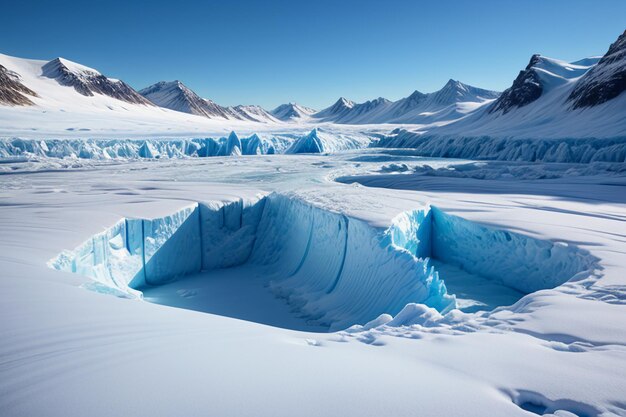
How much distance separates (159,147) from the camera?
21641 millimetres

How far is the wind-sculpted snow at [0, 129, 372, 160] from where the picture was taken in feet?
56.4

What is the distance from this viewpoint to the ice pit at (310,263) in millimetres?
4059

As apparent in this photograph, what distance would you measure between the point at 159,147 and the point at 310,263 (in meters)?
18.7

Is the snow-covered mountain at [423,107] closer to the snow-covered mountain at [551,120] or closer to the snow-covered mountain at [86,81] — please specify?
the snow-covered mountain at [551,120]

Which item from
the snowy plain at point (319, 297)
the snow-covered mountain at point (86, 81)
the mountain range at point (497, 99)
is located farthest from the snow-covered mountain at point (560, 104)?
the snow-covered mountain at point (86, 81)

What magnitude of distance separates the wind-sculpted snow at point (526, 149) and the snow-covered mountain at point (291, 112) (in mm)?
107628

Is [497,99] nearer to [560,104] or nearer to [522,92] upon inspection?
[522,92]

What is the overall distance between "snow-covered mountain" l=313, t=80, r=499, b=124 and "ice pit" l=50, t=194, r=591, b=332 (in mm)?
53795

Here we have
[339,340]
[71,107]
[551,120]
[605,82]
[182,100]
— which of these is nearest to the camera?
[339,340]

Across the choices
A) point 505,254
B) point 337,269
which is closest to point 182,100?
point 337,269

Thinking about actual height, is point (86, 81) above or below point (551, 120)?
above

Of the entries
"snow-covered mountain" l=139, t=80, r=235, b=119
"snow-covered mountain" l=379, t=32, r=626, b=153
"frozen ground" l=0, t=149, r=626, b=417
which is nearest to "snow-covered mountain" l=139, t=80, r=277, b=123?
"snow-covered mountain" l=139, t=80, r=235, b=119

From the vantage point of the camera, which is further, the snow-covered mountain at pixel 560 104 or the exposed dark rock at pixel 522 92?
the exposed dark rock at pixel 522 92

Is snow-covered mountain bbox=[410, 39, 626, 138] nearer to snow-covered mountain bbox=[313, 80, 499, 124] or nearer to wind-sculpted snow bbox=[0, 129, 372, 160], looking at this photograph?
wind-sculpted snow bbox=[0, 129, 372, 160]
